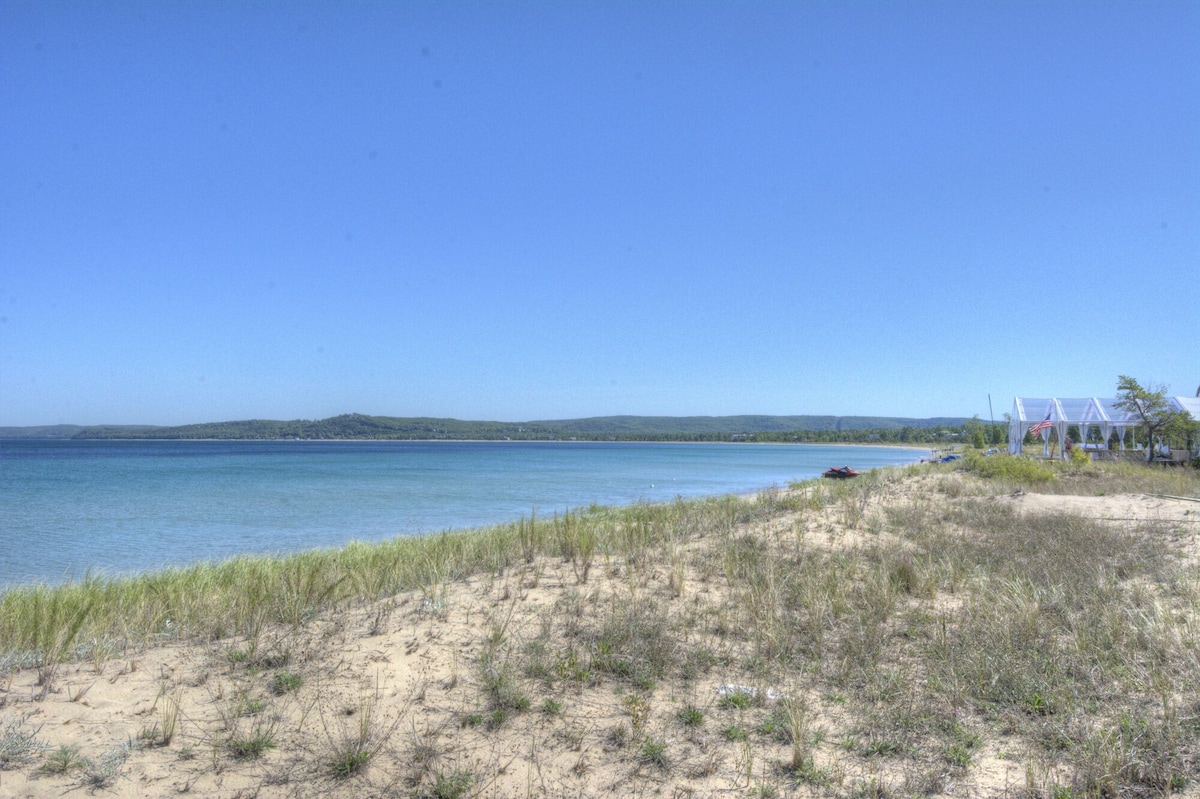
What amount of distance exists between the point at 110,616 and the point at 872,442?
19393 cm

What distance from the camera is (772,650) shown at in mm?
5512

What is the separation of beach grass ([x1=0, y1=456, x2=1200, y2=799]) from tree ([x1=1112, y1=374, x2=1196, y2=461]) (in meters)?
30.9

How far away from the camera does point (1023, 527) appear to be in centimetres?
1128

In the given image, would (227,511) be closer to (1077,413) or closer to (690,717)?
(690,717)

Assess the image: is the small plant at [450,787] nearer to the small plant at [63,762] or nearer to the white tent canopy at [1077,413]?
the small plant at [63,762]

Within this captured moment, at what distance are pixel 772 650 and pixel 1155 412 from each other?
40121mm

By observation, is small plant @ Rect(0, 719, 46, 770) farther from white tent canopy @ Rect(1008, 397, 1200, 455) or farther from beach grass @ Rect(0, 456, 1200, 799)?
white tent canopy @ Rect(1008, 397, 1200, 455)

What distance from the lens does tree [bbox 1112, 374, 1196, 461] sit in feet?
111

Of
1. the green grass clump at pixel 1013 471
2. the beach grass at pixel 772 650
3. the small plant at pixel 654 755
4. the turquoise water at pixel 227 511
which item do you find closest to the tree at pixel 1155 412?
the green grass clump at pixel 1013 471

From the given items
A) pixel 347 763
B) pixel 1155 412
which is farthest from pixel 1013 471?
pixel 347 763

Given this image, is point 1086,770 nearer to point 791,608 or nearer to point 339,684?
point 791,608

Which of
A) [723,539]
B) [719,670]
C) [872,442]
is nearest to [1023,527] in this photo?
[723,539]

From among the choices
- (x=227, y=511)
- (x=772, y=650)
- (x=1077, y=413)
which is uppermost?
(x=1077, y=413)

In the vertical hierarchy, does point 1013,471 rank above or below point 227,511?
above
